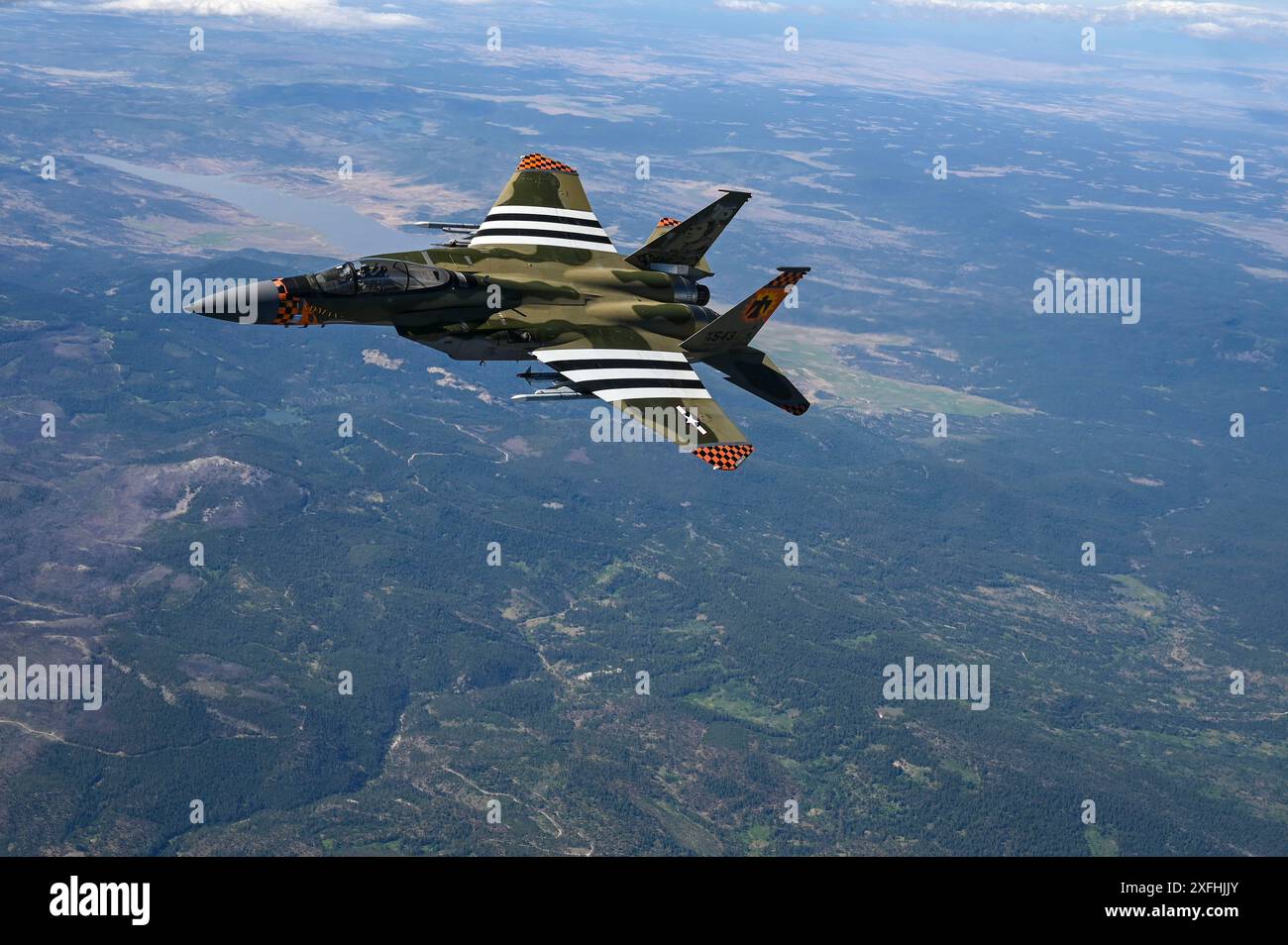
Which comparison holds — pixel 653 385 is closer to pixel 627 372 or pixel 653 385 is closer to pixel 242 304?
pixel 627 372

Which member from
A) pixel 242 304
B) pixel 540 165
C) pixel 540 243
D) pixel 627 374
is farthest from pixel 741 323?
pixel 242 304

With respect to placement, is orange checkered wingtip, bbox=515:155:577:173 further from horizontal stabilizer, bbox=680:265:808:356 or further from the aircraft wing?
horizontal stabilizer, bbox=680:265:808:356

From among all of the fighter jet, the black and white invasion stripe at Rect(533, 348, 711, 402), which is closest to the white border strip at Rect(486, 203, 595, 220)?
the fighter jet

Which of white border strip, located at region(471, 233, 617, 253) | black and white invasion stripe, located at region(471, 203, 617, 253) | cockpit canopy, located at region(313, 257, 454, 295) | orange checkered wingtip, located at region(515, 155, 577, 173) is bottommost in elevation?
cockpit canopy, located at region(313, 257, 454, 295)
